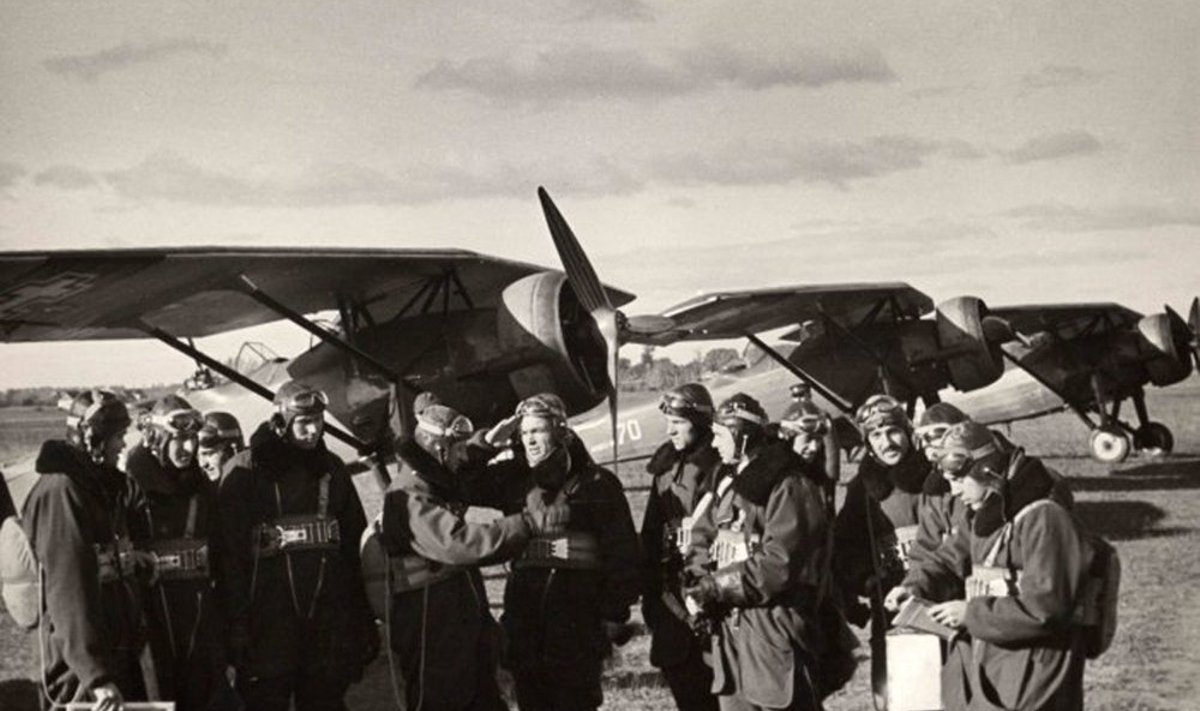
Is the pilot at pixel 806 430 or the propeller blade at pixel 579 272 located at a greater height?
the propeller blade at pixel 579 272

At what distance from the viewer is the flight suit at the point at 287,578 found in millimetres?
4574

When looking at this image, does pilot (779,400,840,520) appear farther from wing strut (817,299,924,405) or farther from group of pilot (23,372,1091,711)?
wing strut (817,299,924,405)

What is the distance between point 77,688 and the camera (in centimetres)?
395

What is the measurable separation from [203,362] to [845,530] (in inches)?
203

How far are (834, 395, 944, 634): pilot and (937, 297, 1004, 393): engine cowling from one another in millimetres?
8239

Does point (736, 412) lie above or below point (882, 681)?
above

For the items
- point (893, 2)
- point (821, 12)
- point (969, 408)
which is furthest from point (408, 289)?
point (969, 408)

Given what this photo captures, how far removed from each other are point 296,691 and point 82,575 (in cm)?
118

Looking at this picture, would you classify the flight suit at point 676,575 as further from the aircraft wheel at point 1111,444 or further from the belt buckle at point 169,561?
the aircraft wheel at point 1111,444

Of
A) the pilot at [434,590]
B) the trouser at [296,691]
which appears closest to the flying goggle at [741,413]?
the pilot at [434,590]

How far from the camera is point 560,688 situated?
4594 millimetres

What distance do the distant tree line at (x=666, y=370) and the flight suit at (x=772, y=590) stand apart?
12.4 metres

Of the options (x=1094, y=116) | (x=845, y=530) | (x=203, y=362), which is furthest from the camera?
(x=1094, y=116)

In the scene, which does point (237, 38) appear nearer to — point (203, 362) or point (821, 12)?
point (203, 362)
